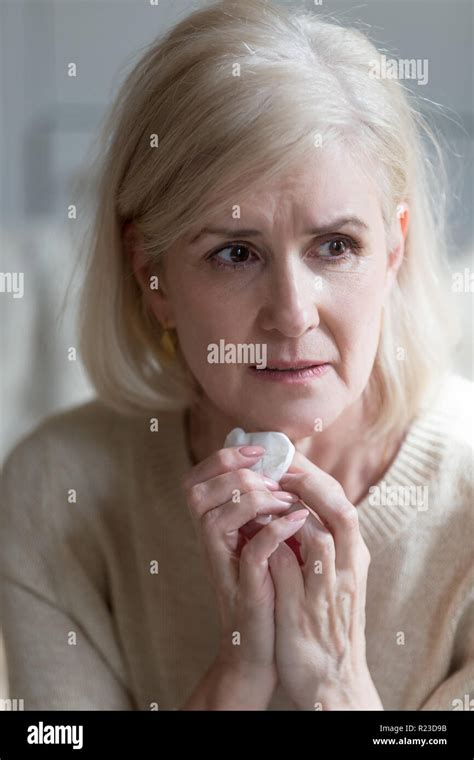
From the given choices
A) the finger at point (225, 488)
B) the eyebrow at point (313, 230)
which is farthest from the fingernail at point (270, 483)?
the eyebrow at point (313, 230)

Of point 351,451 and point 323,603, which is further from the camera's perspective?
point 351,451

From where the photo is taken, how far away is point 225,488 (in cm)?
85

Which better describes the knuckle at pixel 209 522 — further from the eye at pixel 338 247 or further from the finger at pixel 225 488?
the eye at pixel 338 247

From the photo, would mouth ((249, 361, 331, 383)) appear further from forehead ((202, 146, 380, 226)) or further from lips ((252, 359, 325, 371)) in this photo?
forehead ((202, 146, 380, 226))

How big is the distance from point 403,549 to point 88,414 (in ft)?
1.23

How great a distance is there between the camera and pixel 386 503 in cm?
94

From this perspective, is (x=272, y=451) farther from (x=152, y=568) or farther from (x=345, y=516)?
(x=152, y=568)

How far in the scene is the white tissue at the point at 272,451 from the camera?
2.81 ft

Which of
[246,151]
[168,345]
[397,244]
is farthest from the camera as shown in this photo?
[168,345]

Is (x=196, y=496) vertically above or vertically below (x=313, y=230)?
below

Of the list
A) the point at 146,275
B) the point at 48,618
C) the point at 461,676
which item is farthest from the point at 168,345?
the point at 461,676

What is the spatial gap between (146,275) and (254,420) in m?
0.18

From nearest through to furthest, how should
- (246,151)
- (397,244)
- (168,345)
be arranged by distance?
(246,151) < (397,244) < (168,345)
